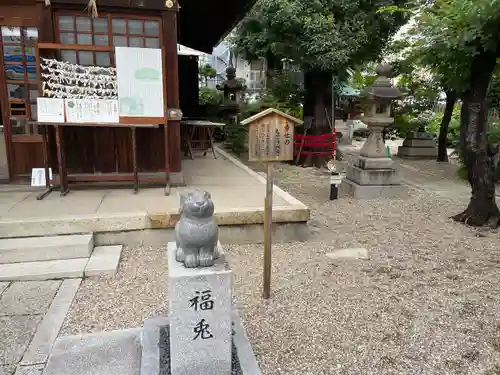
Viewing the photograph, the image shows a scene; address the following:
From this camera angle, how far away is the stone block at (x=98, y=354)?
2523mm

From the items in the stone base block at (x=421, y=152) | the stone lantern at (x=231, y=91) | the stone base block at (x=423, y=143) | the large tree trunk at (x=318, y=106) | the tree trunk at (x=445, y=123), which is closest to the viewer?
the large tree trunk at (x=318, y=106)

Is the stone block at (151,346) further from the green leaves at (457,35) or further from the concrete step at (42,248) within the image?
the green leaves at (457,35)

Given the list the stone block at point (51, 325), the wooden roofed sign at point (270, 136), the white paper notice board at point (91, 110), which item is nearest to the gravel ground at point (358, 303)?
the stone block at point (51, 325)

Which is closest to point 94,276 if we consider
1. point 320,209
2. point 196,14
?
point 320,209

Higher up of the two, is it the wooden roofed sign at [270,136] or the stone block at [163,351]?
the wooden roofed sign at [270,136]

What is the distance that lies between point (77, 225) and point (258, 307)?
2255 millimetres

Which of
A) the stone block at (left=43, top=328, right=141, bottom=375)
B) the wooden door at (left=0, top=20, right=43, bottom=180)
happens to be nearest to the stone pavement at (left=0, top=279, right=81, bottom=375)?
the stone block at (left=43, top=328, right=141, bottom=375)

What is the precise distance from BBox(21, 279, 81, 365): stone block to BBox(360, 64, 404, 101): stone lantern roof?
6118mm

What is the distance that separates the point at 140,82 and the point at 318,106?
672 centimetres

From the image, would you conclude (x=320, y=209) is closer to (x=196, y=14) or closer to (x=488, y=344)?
(x=488, y=344)

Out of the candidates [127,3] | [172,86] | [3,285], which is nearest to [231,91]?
[172,86]

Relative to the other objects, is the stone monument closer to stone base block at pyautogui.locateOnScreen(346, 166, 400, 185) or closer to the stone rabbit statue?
stone base block at pyautogui.locateOnScreen(346, 166, 400, 185)

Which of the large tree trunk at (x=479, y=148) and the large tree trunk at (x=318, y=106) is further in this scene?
the large tree trunk at (x=318, y=106)

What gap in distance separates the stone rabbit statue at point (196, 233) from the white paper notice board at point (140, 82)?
3154 mm
